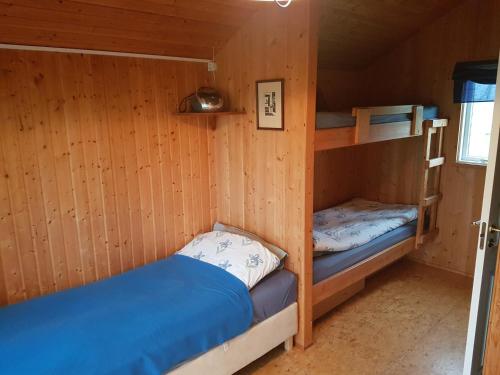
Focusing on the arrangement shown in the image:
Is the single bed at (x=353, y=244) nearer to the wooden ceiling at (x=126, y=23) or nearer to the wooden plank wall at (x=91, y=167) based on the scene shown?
the wooden plank wall at (x=91, y=167)

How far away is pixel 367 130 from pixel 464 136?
140 centimetres

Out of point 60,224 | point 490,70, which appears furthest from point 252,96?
point 490,70

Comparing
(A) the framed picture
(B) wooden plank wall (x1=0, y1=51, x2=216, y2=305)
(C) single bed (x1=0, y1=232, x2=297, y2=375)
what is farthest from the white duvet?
(B) wooden plank wall (x1=0, y1=51, x2=216, y2=305)

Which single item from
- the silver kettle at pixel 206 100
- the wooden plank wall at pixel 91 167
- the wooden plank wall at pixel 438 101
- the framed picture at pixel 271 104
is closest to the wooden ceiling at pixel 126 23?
the wooden plank wall at pixel 91 167

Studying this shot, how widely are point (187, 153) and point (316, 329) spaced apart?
1.61 m

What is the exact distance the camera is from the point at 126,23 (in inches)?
Result: 88.2

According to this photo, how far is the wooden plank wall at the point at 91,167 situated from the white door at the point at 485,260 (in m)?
1.92

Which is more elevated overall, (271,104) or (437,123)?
(271,104)

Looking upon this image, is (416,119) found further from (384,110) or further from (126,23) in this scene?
(126,23)

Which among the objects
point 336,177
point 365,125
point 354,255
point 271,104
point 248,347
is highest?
point 271,104

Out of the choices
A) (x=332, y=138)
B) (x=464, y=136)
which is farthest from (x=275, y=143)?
(x=464, y=136)

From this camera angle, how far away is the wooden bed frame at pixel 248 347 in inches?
83.6

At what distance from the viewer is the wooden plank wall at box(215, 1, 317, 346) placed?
238 cm

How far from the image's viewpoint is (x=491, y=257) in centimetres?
188
